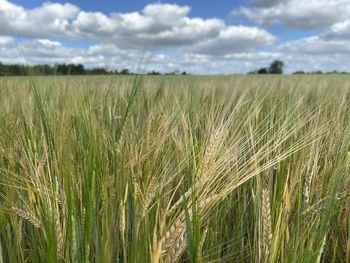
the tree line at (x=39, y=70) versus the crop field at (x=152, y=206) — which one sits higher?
the tree line at (x=39, y=70)

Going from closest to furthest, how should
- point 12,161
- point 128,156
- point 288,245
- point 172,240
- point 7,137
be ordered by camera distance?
point 172,240 → point 288,245 → point 128,156 → point 12,161 → point 7,137

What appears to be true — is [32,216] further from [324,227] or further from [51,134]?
[324,227]

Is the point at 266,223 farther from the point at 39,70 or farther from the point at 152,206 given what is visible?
the point at 39,70

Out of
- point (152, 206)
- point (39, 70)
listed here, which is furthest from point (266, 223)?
point (39, 70)

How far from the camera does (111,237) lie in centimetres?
67

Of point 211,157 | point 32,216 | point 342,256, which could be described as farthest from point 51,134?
point 342,256

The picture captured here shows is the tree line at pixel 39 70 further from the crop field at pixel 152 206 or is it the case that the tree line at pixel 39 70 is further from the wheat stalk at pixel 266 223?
the wheat stalk at pixel 266 223

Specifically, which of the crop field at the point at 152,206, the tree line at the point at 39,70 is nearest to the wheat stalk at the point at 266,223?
the crop field at the point at 152,206

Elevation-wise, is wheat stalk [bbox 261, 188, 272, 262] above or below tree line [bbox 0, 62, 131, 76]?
below

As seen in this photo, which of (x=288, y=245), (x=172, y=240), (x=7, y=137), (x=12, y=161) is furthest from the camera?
(x=7, y=137)

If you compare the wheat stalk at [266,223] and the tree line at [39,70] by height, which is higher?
→ the tree line at [39,70]

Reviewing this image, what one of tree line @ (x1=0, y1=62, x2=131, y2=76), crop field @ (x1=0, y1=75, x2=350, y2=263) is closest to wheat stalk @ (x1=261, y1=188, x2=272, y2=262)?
crop field @ (x1=0, y1=75, x2=350, y2=263)

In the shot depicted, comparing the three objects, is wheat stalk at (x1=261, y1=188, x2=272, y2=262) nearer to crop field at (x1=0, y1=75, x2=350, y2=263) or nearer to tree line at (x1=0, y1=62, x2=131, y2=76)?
crop field at (x1=0, y1=75, x2=350, y2=263)

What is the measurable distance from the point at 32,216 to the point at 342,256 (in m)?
0.74
